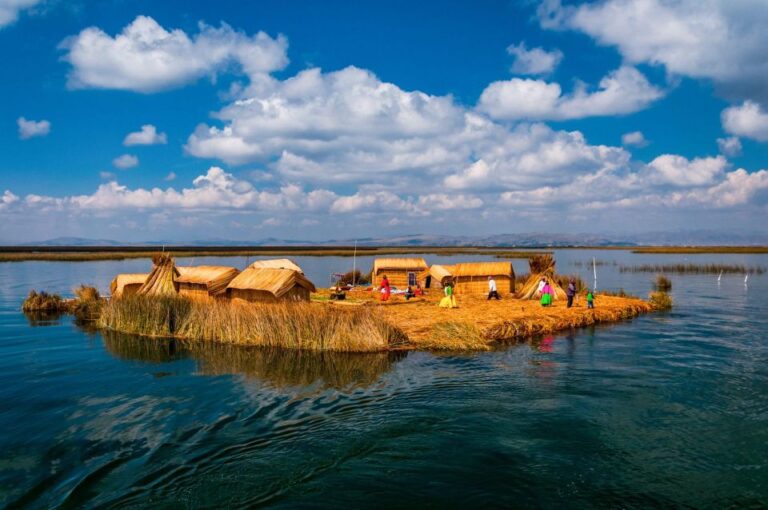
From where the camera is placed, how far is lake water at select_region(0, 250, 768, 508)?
885cm

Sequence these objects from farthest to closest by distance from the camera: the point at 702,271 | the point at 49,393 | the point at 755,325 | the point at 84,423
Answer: the point at 702,271 → the point at 755,325 → the point at 49,393 → the point at 84,423

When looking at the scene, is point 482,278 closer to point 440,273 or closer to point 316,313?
point 440,273

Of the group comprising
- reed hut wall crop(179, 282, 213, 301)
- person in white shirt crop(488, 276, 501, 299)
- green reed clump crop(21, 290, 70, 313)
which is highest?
reed hut wall crop(179, 282, 213, 301)

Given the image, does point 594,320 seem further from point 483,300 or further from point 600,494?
point 600,494

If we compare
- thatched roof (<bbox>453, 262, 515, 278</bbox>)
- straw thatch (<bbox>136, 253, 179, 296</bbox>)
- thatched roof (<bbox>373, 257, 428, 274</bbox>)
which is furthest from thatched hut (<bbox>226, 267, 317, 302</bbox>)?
thatched roof (<bbox>373, 257, 428, 274</bbox>)

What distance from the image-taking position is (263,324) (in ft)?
67.6

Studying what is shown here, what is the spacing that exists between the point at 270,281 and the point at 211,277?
13.4ft

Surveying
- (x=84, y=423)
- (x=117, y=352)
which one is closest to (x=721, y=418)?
(x=84, y=423)

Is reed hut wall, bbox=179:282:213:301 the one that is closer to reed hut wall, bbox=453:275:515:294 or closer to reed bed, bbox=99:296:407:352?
reed bed, bbox=99:296:407:352

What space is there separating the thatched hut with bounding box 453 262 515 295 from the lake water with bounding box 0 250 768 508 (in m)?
16.4

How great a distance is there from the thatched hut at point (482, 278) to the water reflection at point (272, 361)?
62.9ft

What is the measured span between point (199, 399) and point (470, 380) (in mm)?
6976

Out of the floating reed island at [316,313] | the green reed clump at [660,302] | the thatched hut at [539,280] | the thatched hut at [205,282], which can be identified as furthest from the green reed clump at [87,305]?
the green reed clump at [660,302]

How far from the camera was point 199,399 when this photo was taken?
45.3 ft
